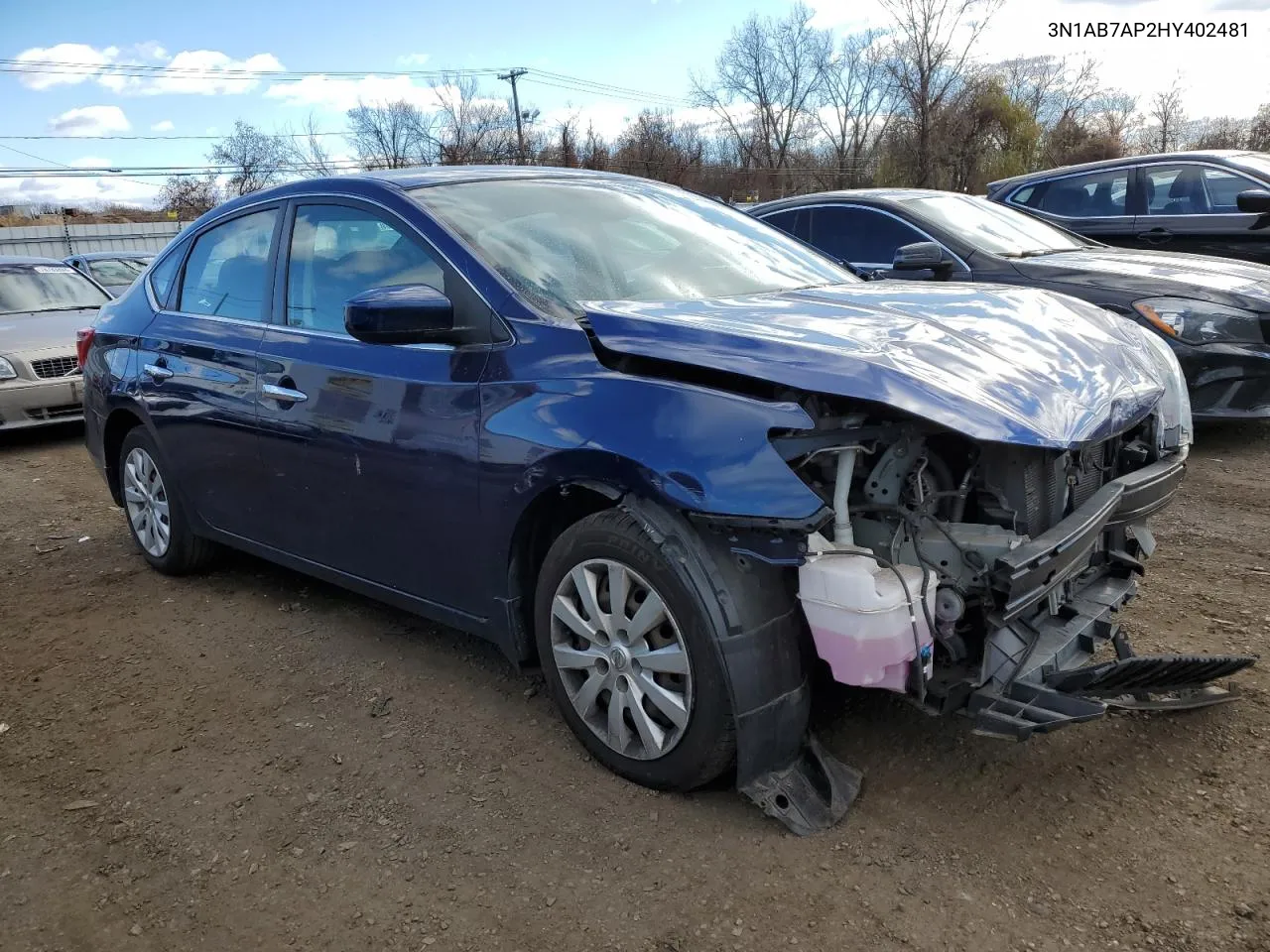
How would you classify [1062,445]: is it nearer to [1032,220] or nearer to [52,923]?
[52,923]

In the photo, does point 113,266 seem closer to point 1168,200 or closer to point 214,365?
point 214,365

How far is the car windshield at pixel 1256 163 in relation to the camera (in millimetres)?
7955

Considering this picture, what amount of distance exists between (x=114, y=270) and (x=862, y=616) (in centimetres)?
1379

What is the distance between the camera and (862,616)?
7.42 feet

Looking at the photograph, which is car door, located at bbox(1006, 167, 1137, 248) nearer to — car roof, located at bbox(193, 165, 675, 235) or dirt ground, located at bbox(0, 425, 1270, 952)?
dirt ground, located at bbox(0, 425, 1270, 952)

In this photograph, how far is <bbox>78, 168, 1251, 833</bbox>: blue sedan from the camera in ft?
7.72

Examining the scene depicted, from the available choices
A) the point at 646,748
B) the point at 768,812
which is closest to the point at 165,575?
the point at 646,748

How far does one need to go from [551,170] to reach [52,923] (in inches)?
117

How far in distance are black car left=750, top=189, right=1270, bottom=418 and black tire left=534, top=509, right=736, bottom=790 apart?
2561 millimetres

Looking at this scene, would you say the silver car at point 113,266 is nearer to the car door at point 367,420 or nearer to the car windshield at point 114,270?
the car windshield at point 114,270

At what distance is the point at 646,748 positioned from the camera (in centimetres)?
269

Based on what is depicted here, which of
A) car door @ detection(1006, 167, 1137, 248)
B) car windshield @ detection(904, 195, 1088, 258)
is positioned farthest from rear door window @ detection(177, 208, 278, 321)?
car door @ detection(1006, 167, 1137, 248)

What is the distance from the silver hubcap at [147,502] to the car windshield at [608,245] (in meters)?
2.28

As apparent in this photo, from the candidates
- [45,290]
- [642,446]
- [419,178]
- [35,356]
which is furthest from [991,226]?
[45,290]
